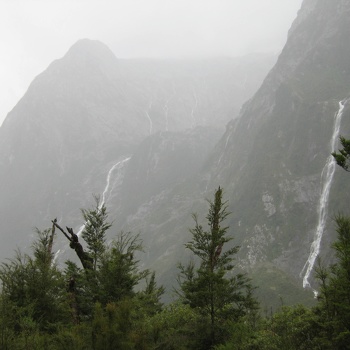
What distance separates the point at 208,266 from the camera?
56.2 feet

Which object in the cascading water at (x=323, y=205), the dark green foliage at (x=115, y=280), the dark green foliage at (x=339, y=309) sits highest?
the cascading water at (x=323, y=205)

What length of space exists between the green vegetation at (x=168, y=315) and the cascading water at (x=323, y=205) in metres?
66.2

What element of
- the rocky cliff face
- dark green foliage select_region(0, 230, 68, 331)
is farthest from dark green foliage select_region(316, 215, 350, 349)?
the rocky cliff face

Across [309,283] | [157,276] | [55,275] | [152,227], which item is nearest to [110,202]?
[152,227]

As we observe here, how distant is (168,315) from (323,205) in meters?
85.9

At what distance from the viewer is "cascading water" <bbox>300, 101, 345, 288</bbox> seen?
8202 centimetres

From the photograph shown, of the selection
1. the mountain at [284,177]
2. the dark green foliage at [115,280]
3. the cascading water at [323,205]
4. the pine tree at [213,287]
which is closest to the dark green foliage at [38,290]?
the dark green foliage at [115,280]

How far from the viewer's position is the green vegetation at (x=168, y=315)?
10.9 meters

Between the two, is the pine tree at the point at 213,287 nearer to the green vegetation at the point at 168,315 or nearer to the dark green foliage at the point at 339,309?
the green vegetation at the point at 168,315

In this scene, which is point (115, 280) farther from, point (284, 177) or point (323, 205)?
point (284, 177)

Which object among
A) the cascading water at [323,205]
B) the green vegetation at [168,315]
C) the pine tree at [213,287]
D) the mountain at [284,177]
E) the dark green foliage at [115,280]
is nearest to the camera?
the green vegetation at [168,315]

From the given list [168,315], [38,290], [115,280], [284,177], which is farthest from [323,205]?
[38,290]

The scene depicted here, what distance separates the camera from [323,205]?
9581 cm

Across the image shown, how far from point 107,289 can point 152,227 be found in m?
141
